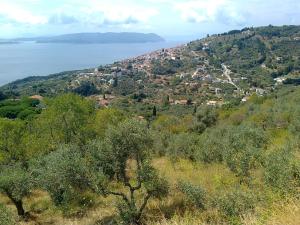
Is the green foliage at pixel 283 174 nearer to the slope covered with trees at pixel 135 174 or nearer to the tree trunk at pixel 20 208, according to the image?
the slope covered with trees at pixel 135 174

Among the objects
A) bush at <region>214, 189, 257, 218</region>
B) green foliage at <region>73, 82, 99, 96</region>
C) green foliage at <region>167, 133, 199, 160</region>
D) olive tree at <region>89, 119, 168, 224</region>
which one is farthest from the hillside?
bush at <region>214, 189, 257, 218</region>

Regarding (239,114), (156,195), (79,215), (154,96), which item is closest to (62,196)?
(79,215)

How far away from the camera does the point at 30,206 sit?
1870 centimetres

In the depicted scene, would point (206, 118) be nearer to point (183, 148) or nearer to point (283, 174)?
point (183, 148)

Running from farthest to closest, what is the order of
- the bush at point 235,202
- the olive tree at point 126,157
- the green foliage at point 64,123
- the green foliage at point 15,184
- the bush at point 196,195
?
the green foliage at point 64,123, the green foliage at point 15,184, the bush at point 196,195, the olive tree at point 126,157, the bush at point 235,202

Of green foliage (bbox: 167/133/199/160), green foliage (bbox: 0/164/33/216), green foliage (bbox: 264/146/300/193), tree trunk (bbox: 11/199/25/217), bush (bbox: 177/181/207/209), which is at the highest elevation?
green foliage (bbox: 264/146/300/193)

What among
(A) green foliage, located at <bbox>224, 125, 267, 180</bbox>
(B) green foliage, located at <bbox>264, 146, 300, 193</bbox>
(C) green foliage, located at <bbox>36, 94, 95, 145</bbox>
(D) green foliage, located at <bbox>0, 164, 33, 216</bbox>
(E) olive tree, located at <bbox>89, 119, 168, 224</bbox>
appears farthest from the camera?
(C) green foliage, located at <bbox>36, 94, 95, 145</bbox>

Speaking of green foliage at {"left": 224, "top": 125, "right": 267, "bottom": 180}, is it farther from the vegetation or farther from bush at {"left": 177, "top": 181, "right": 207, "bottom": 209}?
bush at {"left": 177, "top": 181, "right": 207, "bottom": 209}

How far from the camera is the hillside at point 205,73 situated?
95.2 metres

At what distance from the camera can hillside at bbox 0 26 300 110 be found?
9525 cm

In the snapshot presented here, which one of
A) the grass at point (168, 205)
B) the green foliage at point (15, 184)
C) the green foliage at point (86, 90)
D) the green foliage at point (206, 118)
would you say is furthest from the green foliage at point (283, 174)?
the green foliage at point (86, 90)

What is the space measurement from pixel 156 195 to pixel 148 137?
238cm

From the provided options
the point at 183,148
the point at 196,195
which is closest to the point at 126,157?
the point at 196,195

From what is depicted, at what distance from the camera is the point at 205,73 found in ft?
395
